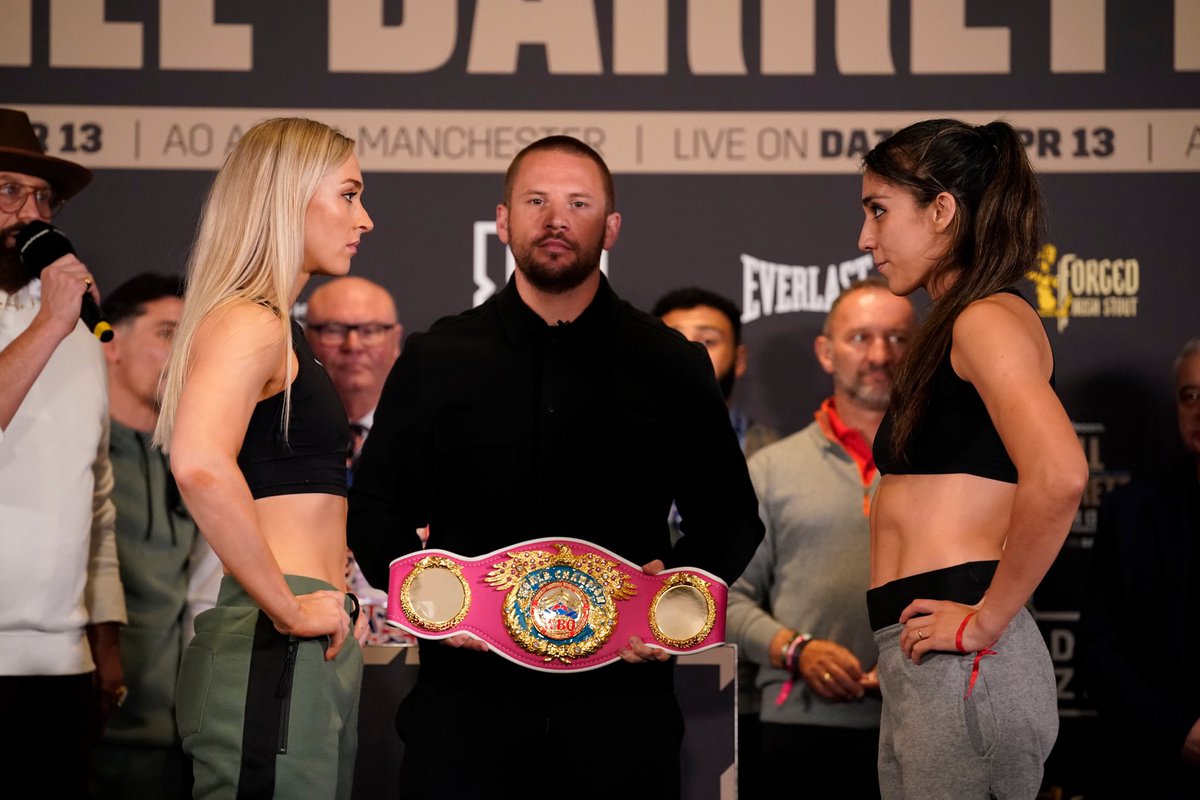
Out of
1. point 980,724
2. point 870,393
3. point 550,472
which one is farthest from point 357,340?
point 980,724

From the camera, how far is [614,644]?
2451mm

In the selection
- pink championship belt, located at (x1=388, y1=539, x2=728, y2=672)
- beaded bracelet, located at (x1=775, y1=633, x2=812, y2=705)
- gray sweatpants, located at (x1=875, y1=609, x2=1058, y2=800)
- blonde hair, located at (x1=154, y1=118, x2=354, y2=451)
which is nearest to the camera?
gray sweatpants, located at (x1=875, y1=609, x2=1058, y2=800)

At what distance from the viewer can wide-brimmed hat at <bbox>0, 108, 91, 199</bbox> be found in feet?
10.8

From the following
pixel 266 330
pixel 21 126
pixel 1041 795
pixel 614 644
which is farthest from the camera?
pixel 1041 795

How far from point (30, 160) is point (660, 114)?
1.93 meters

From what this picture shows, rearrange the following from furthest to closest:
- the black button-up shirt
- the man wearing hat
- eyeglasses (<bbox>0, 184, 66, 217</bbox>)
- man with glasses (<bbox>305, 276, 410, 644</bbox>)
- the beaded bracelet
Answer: man with glasses (<bbox>305, 276, 410, 644</bbox>), the beaded bracelet, eyeglasses (<bbox>0, 184, 66, 217</bbox>), the man wearing hat, the black button-up shirt

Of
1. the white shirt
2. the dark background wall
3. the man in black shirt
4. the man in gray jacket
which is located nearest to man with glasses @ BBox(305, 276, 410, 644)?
the dark background wall

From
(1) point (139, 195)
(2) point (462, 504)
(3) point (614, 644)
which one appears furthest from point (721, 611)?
(1) point (139, 195)

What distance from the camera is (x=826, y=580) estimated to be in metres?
3.68

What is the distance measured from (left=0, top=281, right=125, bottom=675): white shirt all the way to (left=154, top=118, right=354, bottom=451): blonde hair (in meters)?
0.86

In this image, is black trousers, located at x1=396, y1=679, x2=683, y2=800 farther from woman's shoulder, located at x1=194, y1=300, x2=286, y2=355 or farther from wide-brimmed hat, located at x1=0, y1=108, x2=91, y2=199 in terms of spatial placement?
wide-brimmed hat, located at x1=0, y1=108, x2=91, y2=199

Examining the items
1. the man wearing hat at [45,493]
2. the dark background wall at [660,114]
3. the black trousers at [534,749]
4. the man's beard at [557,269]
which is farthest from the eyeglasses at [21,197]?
the black trousers at [534,749]

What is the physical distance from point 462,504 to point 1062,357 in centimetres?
241

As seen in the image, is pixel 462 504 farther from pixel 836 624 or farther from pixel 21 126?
pixel 21 126
